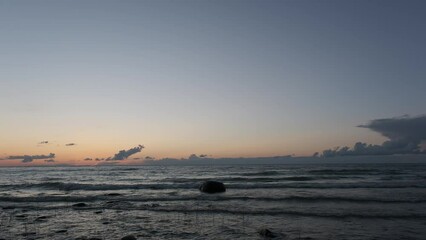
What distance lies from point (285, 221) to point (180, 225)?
19.7 ft

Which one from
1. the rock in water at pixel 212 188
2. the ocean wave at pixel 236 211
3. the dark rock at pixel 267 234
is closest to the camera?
the dark rock at pixel 267 234

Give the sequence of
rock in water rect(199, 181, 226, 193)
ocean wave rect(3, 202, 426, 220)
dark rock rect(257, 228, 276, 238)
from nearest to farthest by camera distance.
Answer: dark rock rect(257, 228, 276, 238) → ocean wave rect(3, 202, 426, 220) → rock in water rect(199, 181, 226, 193)

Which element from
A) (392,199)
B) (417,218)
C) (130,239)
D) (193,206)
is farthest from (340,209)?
(130,239)

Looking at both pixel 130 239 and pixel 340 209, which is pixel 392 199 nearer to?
pixel 340 209

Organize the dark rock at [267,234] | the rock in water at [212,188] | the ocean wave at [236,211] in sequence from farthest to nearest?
the rock in water at [212,188] → the ocean wave at [236,211] → the dark rock at [267,234]

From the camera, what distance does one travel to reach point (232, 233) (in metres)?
15.9

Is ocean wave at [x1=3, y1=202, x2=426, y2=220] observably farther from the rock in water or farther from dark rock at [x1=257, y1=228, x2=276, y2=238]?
the rock in water

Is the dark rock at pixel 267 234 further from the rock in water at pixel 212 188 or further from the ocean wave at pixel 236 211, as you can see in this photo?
the rock in water at pixel 212 188

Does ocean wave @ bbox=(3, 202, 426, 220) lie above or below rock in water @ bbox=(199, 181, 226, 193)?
below

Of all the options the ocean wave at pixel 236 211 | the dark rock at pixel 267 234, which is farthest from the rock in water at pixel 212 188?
the dark rock at pixel 267 234

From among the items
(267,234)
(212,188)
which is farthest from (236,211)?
(212,188)

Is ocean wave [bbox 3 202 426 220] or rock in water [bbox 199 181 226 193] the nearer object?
ocean wave [bbox 3 202 426 220]

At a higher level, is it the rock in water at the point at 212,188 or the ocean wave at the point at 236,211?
the rock in water at the point at 212,188

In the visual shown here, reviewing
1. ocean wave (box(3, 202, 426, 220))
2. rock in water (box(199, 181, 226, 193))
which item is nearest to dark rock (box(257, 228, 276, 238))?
ocean wave (box(3, 202, 426, 220))
